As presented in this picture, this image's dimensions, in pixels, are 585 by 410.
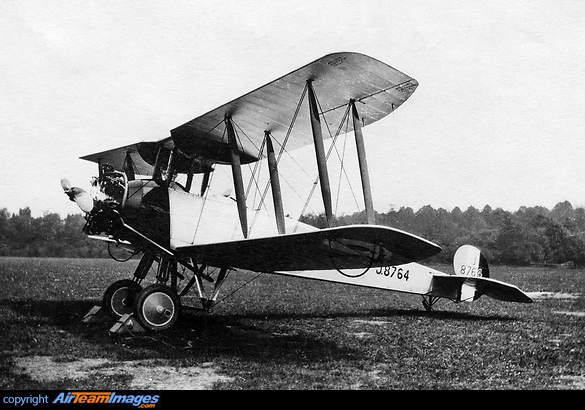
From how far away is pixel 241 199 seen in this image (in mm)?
6789

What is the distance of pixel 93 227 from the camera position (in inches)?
266

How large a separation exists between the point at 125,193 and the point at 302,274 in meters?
3.33

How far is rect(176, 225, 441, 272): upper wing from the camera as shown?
489 cm

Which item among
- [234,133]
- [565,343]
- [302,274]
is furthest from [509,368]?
[234,133]

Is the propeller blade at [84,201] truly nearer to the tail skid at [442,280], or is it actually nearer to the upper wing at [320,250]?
the upper wing at [320,250]

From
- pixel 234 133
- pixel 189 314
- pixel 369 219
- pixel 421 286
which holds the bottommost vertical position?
pixel 189 314

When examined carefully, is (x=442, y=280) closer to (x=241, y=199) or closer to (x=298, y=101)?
(x=241, y=199)

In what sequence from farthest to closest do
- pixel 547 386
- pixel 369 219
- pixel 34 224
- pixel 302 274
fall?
pixel 34 224 → pixel 302 274 → pixel 369 219 → pixel 547 386

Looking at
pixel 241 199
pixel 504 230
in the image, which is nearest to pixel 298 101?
pixel 241 199
